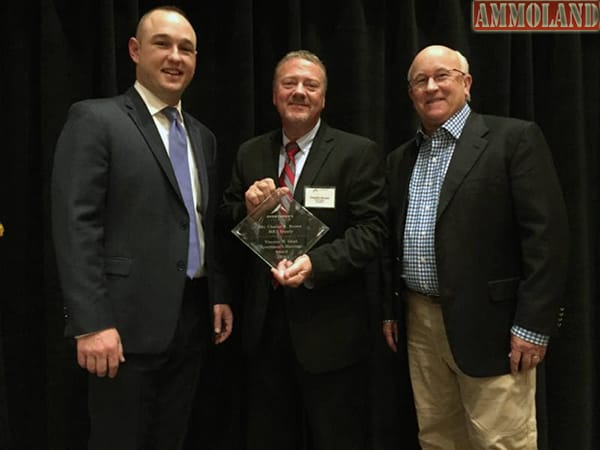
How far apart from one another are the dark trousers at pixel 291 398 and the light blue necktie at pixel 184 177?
1.20 ft

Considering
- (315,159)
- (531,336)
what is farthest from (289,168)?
(531,336)

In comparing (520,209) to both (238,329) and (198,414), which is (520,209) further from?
(198,414)

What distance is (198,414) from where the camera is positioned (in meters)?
2.51

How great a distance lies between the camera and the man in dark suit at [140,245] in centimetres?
156

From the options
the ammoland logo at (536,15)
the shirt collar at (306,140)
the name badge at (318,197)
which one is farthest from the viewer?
the ammoland logo at (536,15)

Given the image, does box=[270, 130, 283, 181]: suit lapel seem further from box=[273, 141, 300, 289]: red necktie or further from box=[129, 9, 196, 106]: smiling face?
box=[129, 9, 196, 106]: smiling face

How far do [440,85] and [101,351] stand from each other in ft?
5.01

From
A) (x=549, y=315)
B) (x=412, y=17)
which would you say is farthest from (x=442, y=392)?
(x=412, y=17)

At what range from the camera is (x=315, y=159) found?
1.95 metres

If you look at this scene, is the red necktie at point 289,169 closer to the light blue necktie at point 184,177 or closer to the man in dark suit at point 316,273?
the man in dark suit at point 316,273

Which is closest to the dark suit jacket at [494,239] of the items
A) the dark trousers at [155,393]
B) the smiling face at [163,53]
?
the dark trousers at [155,393]

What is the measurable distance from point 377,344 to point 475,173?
1.13 meters

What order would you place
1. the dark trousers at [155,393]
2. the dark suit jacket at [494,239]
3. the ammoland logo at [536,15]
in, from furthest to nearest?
the ammoland logo at [536,15], the dark suit jacket at [494,239], the dark trousers at [155,393]

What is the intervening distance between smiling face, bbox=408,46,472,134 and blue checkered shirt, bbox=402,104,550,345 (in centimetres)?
4
